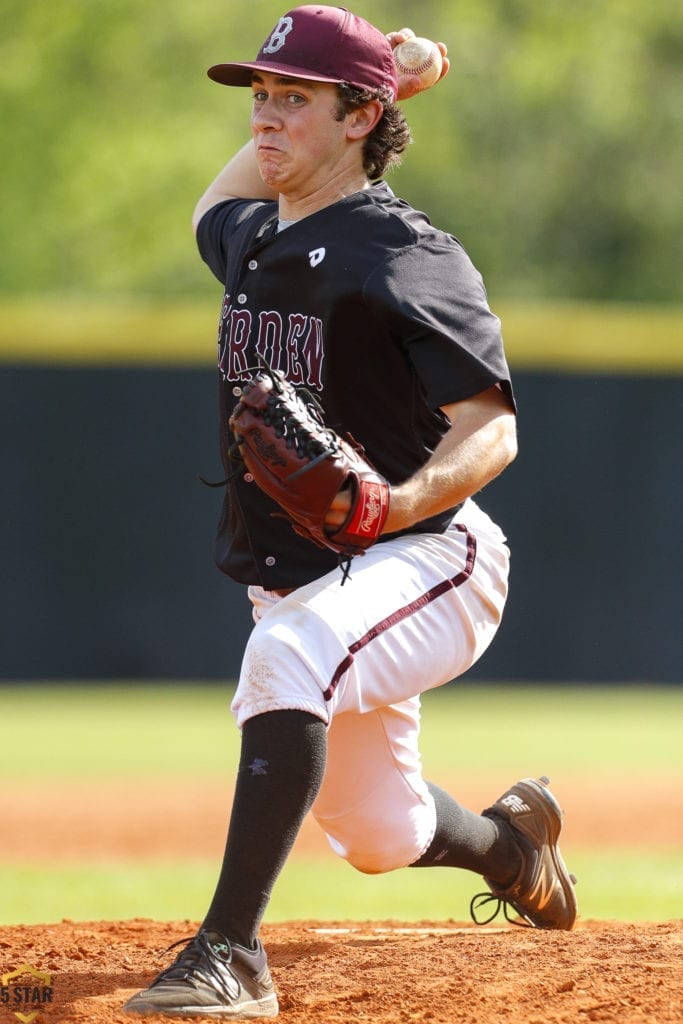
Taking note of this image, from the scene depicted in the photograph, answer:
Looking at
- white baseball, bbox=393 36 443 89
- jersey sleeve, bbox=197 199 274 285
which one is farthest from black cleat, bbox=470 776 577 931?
white baseball, bbox=393 36 443 89

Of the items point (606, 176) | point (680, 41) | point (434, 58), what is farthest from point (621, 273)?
point (434, 58)

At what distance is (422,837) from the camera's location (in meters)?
3.26

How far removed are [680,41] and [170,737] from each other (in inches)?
582

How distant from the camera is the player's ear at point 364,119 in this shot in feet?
10.2

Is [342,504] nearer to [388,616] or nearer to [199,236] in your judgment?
[388,616]

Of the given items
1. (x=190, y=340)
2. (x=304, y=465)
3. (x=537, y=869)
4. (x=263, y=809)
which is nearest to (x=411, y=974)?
(x=263, y=809)

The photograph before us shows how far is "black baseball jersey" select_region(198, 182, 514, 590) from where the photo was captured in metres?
2.86

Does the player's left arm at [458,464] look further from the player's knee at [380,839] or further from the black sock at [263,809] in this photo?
the player's knee at [380,839]

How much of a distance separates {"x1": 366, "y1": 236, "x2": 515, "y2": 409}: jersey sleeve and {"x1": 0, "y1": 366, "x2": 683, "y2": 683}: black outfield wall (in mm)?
6827

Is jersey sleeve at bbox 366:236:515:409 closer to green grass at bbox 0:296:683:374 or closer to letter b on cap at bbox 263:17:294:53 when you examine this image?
letter b on cap at bbox 263:17:294:53

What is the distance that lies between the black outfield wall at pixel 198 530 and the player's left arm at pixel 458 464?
6883mm

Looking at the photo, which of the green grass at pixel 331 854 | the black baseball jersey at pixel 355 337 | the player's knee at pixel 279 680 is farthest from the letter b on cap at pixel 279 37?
the green grass at pixel 331 854

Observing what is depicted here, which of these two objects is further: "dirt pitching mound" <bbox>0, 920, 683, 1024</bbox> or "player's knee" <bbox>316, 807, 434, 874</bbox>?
"player's knee" <bbox>316, 807, 434, 874</bbox>

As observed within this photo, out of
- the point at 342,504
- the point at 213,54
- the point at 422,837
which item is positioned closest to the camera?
the point at 342,504
